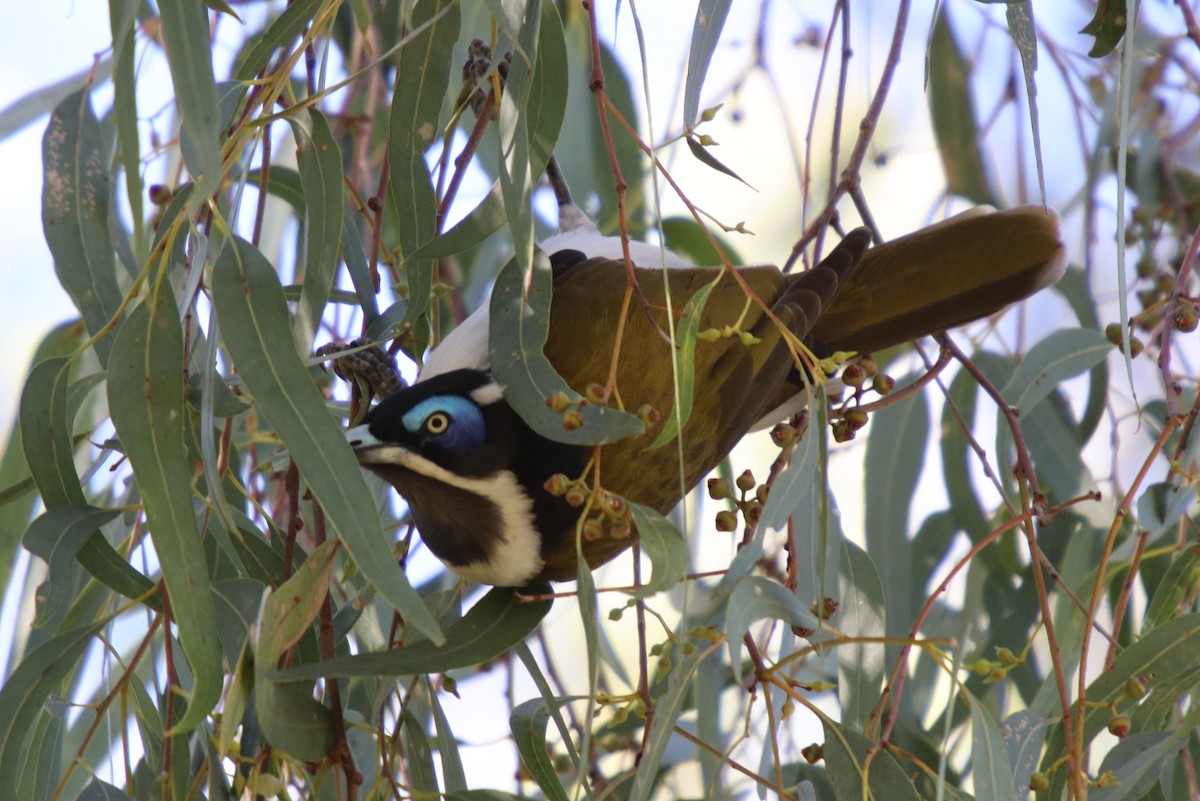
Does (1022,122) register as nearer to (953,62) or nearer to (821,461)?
(953,62)

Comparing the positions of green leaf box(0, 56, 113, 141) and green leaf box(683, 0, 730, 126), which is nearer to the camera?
green leaf box(683, 0, 730, 126)

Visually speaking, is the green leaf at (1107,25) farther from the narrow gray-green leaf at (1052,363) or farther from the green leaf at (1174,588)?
the green leaf at (1174,588)

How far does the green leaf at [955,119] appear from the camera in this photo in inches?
109

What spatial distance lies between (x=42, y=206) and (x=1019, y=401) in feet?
4.37

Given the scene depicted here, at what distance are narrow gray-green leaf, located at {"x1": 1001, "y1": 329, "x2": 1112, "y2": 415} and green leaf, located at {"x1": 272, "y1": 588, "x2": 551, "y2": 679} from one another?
77 centimetres

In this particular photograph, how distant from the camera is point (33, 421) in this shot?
1486mm

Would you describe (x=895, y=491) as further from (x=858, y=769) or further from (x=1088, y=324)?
(x=858, y=769)

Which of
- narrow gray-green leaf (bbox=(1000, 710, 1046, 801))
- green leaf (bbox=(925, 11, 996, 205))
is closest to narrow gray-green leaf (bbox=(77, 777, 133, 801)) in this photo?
narrow gray-green leaf (bbox=(1000, 710, 1046, 801))

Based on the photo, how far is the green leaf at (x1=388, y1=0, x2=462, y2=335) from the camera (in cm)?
156

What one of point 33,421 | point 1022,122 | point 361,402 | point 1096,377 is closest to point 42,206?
point 33,421

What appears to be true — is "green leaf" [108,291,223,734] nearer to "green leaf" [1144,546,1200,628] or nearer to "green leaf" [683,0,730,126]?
"green leaf" [683,0,730,126]

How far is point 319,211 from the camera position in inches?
60.6

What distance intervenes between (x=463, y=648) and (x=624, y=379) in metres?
0.51

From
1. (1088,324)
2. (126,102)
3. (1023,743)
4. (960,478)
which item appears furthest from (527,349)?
(1088,324)
